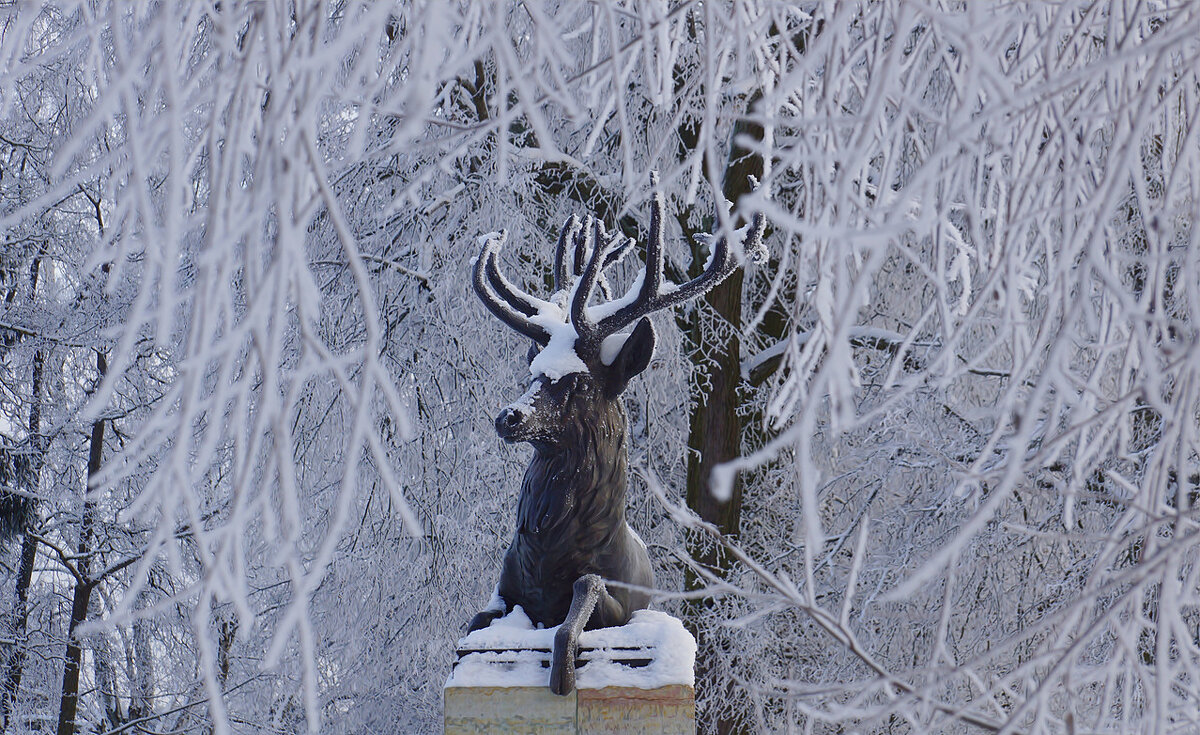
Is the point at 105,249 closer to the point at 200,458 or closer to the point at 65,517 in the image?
the point at 200,458

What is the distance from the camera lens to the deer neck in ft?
10.1

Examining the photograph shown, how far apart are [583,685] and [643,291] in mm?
1041

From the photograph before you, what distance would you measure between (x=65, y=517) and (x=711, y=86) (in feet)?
19.4

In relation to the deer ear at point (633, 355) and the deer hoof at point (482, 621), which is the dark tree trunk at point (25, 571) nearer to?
the deer hoof at point (482, 621)

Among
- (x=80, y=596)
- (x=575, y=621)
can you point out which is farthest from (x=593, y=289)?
(x=80, y=596)

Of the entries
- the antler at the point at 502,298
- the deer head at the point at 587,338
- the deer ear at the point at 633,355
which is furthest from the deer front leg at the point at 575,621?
the antler at the point at 502,298

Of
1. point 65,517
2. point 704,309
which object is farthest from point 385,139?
point 65,517

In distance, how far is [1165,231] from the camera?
44.3 inches

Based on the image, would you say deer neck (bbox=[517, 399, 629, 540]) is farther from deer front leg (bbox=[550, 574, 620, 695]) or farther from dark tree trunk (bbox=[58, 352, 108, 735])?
dark tree trunk (bbox=[58, 352, 108, 735])

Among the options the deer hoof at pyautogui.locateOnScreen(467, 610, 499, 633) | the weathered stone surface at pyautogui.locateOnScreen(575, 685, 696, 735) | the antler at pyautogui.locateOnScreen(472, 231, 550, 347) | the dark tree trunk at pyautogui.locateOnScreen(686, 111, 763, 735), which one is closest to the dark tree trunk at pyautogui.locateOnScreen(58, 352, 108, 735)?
the dark tree trunk at pyautogui.locateOnScreen(686, 111, 763, 735)

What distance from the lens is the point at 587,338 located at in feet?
10.4

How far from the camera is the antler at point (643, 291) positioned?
3.16 m

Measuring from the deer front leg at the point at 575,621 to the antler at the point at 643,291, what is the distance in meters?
0.60

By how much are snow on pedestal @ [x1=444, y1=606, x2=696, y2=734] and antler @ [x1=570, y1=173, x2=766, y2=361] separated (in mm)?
753
